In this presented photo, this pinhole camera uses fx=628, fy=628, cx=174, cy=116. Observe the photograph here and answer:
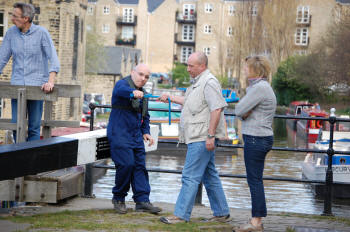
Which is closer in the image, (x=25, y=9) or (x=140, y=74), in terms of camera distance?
(x=140, y=74)

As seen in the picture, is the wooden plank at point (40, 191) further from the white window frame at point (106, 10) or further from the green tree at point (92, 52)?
the white window frame at point (106, 10)

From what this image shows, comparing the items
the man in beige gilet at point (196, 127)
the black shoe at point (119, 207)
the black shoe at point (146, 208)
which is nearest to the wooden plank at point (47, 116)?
the black shoe at point (119, 207)

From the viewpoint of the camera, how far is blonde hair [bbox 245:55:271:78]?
6062mm

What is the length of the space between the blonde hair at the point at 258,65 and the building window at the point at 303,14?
77.8 m

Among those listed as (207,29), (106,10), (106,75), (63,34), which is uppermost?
(106,10)

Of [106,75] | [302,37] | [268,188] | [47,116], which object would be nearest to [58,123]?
[47,116]

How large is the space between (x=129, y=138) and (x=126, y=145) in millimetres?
87

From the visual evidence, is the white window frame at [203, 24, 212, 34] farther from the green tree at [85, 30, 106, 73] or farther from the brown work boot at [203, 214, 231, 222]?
the brown work boot at [203, 214, 231, 222]

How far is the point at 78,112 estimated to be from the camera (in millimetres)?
35781

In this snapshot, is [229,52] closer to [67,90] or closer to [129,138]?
[67,90]

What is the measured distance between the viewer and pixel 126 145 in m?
6.71

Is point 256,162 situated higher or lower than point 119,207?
higher

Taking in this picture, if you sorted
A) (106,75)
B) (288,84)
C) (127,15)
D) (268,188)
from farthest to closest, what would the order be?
1. (127,15)
2. (106,75)
3. (288,84)
4. (268,188)

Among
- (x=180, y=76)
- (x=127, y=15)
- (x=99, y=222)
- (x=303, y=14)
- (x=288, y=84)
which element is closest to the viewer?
(x=99, y=222)
